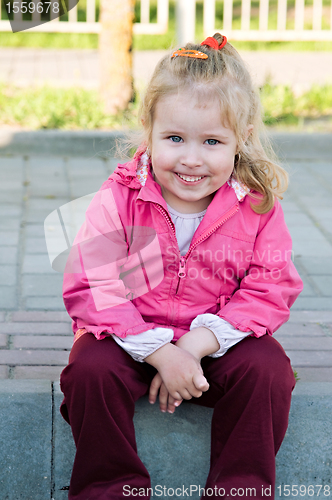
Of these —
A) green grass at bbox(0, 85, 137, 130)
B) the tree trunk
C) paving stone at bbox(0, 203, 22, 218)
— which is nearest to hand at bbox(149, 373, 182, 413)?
paving stone at bbox(0, 203, 22, 218)

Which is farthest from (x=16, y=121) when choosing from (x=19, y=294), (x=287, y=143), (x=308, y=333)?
(x=308, y=333)

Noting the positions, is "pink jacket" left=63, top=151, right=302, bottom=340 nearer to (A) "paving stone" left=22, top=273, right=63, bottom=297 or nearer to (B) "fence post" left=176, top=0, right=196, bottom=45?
(A) "paving stone" left=22, top=273, right=63, bottom=297

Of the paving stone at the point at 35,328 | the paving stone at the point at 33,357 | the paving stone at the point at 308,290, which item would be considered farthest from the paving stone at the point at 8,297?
the paving stone at the point at 308,290

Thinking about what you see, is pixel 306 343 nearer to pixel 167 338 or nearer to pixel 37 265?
pixel 167 338

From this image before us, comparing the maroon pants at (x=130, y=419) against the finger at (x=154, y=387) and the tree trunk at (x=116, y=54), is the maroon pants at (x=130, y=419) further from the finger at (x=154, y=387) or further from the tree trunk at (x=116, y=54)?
the tree trunk at (x=116, y=54)

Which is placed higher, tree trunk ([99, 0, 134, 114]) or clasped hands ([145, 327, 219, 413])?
tree trunk ([99, 0, 134, 114])

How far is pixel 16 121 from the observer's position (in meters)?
5.26

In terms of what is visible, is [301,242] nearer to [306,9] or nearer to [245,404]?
[245,404]

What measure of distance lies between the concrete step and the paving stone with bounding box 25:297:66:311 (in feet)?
2.29

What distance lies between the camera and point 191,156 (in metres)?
1.79

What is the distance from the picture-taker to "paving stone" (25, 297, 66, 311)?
2617 mm

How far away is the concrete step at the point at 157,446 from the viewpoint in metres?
1.84

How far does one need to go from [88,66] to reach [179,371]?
7510 mm

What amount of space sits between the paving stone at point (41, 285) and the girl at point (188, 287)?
3.07ft
